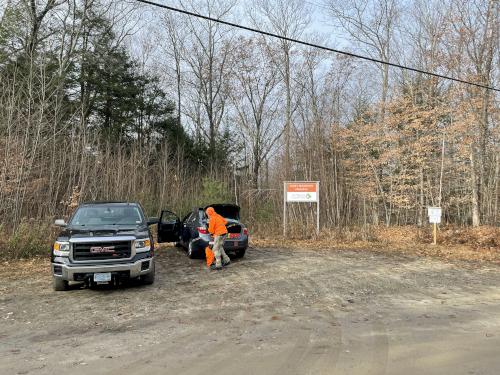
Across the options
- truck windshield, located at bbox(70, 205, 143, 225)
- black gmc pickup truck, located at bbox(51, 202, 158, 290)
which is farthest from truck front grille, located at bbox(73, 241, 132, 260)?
truck windshield, located at bbox(70, 205, 143, 225)

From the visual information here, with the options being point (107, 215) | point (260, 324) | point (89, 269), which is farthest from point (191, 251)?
point (260, 324)

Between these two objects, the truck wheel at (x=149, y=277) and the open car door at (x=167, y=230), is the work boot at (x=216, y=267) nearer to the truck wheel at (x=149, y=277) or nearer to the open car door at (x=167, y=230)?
the truck wheel at (x=149, y=277)

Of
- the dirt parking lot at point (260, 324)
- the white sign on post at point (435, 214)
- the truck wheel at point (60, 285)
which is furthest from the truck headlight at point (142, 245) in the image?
the white sign on post at point (435, 214)

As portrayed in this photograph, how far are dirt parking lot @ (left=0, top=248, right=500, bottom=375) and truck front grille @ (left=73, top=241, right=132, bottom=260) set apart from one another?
76cm

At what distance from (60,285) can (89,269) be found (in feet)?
3.37

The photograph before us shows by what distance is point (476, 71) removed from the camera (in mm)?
19719

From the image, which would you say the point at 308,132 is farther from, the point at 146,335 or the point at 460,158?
the point at 146,335

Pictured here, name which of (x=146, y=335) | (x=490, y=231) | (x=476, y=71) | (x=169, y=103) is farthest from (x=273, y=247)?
(x=169, y=103)

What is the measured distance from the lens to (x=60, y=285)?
8.65 meters

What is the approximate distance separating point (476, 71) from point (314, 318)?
1753 cm

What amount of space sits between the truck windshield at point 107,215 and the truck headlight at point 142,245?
892 millimetres

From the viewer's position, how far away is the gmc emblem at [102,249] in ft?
26.9

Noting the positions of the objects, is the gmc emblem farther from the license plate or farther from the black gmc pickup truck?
the license plate

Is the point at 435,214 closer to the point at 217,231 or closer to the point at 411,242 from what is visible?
the point at 411,242
